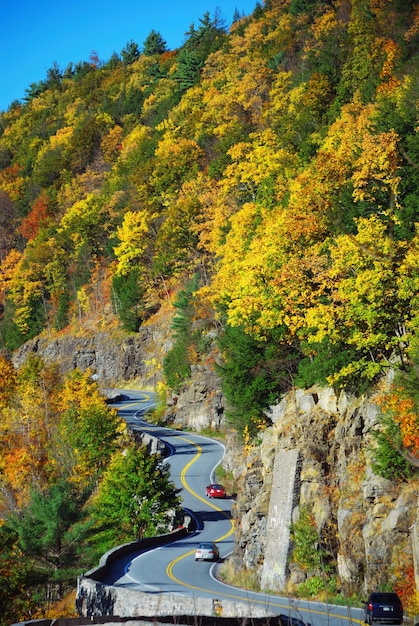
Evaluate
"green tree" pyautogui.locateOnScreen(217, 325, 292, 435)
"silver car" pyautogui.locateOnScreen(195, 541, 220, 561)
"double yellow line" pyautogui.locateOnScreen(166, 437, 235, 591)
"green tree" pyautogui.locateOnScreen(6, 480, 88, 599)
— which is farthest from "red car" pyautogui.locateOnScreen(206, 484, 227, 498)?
"silver car" pyautogui.locateOnScreen(195, 541, 220, 561)

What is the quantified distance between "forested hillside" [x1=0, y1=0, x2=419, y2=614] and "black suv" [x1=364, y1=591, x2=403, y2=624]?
5.15 metres

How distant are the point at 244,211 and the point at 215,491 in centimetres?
1935

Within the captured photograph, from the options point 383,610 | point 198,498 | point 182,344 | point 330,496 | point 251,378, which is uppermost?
point 182,344

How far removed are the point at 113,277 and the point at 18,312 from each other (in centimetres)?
2187

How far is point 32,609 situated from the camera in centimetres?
3306

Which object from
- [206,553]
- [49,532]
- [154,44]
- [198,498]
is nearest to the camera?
[206,553]

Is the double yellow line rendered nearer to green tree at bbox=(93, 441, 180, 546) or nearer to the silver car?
the silver car

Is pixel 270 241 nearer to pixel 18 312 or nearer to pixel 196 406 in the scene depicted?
pixel 196 406

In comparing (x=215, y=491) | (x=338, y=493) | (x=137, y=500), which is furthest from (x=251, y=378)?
(x=338, y=493)

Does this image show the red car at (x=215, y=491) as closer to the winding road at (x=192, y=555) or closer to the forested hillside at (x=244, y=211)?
the winding road at (x=192, y=555)

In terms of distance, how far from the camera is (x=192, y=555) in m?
35.7

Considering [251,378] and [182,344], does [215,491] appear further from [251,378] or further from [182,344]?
[182,344]

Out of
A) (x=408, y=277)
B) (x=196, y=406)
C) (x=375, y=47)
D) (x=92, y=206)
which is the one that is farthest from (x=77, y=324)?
(x=408, y=277)

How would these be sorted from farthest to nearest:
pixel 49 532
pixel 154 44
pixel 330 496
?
pixel 154 44 → pixel 49 532 → pixel 330 496
